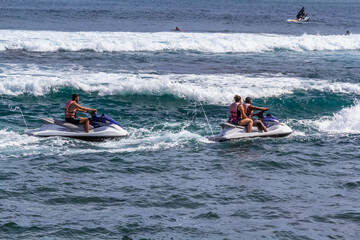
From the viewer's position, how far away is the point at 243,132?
17.3 m

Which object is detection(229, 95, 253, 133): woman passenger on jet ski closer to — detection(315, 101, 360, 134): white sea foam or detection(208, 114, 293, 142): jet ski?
detection(208, 114, 293, 142): jet ski

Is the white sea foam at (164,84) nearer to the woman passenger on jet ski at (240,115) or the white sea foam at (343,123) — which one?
the white sea foam at (343,123)

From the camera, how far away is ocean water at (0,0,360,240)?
11.2 m

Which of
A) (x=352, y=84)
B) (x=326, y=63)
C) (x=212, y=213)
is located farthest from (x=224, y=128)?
(x=326, y=63)

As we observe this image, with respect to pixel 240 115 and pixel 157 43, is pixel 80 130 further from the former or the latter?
pixel 157 43

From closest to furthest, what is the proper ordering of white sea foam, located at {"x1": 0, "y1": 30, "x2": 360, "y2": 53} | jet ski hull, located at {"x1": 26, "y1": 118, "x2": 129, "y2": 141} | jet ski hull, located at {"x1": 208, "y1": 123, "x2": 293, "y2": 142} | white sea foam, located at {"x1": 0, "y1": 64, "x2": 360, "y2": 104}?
jet ski hull, located at {"x1": 26, "y1": 118, "x2": 129, "y2": 141}
jet ski hull, located at {"x1": 208, "y1": 123, "x2": 293, "y2": 142}
white sea foam, located at {"x1": 0, "y1": 64, "x2": 360, "y2": 104}
white sea foam, located at {"x1": 0, "y1": 30, "x2": 360, "y2": 53}

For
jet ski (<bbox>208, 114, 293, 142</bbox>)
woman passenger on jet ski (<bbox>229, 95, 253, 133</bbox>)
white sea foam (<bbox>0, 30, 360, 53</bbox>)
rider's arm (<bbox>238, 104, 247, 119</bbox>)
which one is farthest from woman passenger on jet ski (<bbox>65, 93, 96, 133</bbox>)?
white sea foam (<bbox>0, 30, 360, 53</bbox>)

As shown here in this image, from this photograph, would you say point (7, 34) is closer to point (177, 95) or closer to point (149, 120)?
point (177, 95)

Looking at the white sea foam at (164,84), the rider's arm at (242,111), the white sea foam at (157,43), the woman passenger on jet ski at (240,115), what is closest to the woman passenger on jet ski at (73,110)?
the woman passenger on jet ski at (240,115)

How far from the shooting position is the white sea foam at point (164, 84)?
81.0ft

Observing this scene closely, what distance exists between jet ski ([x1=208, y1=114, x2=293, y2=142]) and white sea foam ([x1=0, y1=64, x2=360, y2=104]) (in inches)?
244

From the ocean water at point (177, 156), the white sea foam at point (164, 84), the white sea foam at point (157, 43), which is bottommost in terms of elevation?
the ocean water at point (177, 156)

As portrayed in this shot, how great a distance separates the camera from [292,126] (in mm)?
19672

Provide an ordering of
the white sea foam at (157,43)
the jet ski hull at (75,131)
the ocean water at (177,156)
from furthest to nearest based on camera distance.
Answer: the white sea foam at (157,43) → the jet ski hull at (75,131) → the ocean water at (177,156)
